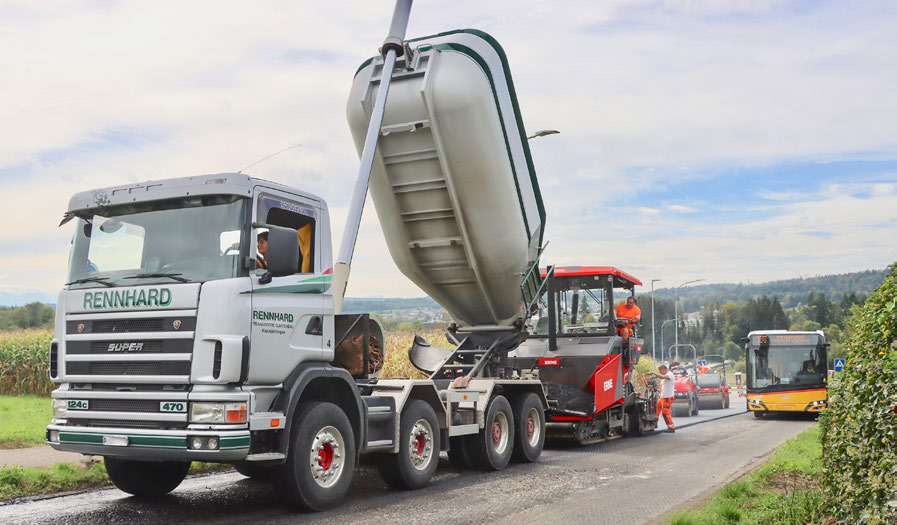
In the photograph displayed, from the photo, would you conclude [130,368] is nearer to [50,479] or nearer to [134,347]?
[134,347]

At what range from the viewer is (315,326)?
8.01 m

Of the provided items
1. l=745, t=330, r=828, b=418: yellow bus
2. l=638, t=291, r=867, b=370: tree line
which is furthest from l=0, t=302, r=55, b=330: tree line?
l=638, t=291, r=867, b=370: tree line

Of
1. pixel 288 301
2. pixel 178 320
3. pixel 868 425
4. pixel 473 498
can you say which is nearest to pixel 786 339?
pixel 473 498

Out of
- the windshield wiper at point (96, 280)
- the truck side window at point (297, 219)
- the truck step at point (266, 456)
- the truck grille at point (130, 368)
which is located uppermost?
the truck side window at point (297, 219)

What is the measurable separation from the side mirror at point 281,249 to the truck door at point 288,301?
105 mm

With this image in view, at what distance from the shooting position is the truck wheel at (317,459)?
24.6 feet

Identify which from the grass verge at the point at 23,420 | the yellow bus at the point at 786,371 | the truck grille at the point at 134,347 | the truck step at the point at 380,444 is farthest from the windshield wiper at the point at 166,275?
the yellow bus at the point at 786,371

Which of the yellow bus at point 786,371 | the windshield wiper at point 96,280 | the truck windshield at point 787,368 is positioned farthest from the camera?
the truck windshield at point 787,368

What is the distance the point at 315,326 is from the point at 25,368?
17125mm

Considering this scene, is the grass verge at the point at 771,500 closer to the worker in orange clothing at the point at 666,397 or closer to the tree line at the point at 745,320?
the worker in orange clothing at the point at 666,397

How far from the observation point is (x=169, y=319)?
707 cm

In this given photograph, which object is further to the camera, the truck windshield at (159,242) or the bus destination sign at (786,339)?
the bus destination sign at (786,339)

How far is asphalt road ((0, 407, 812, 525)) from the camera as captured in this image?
7559 mm

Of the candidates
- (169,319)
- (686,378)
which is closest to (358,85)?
(169,319)
